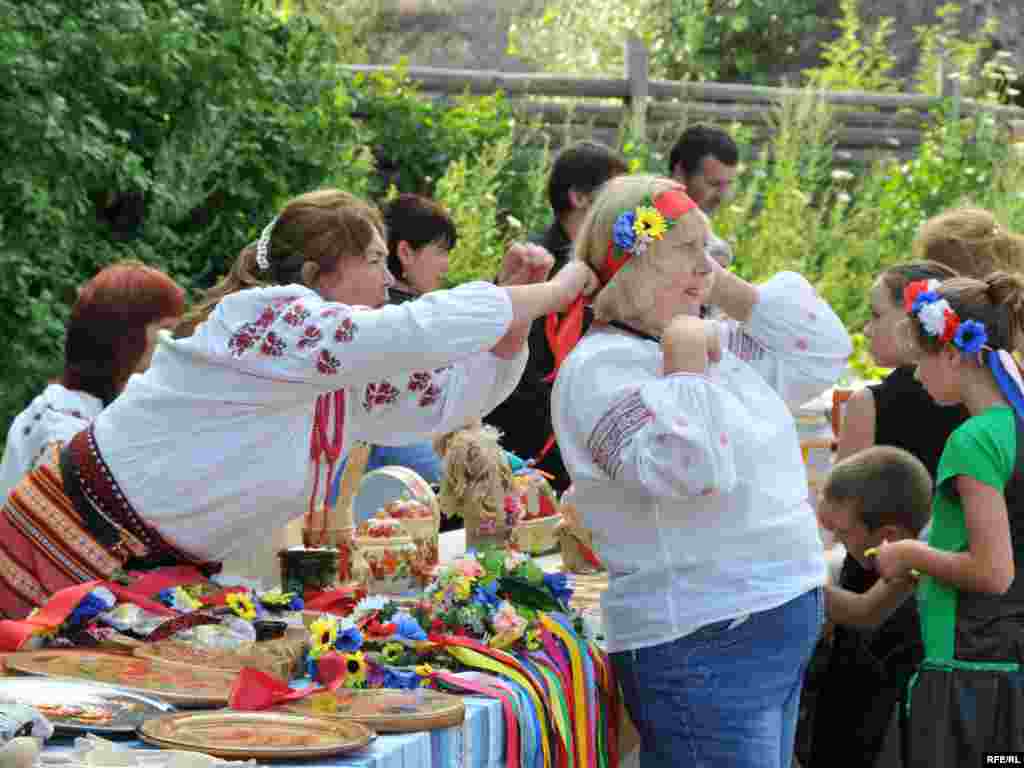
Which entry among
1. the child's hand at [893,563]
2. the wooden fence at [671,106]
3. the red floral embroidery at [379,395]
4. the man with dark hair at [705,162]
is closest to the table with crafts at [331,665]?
the red floral embroidery at [379,395]

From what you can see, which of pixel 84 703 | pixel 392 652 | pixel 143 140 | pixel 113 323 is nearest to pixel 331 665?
pixel 392 652

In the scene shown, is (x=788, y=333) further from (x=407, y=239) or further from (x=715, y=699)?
(x=407, y=239)

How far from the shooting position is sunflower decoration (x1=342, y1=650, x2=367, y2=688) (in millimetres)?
2600

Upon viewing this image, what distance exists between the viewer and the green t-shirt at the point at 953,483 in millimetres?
3320

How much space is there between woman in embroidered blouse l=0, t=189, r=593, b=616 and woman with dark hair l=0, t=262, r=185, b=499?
3.03ft

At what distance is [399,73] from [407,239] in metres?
4.50

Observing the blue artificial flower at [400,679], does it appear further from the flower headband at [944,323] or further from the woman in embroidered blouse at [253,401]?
the flower headband at [944,323]

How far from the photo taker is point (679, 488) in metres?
2.68

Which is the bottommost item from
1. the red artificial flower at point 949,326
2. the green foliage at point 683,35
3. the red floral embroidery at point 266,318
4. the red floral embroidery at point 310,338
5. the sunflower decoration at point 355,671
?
the green foliage at point 683,35

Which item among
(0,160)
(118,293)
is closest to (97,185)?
(0,160)

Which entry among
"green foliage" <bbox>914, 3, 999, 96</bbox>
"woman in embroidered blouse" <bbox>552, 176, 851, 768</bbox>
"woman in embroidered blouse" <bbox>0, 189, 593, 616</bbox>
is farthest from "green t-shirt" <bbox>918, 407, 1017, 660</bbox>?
"green foliage" <bbox>914, 3, 999, 96</bbox>

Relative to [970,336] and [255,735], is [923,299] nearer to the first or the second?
[970,336]

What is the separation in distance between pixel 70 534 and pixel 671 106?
780 centimetres

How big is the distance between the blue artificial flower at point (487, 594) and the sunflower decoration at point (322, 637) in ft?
1.15
